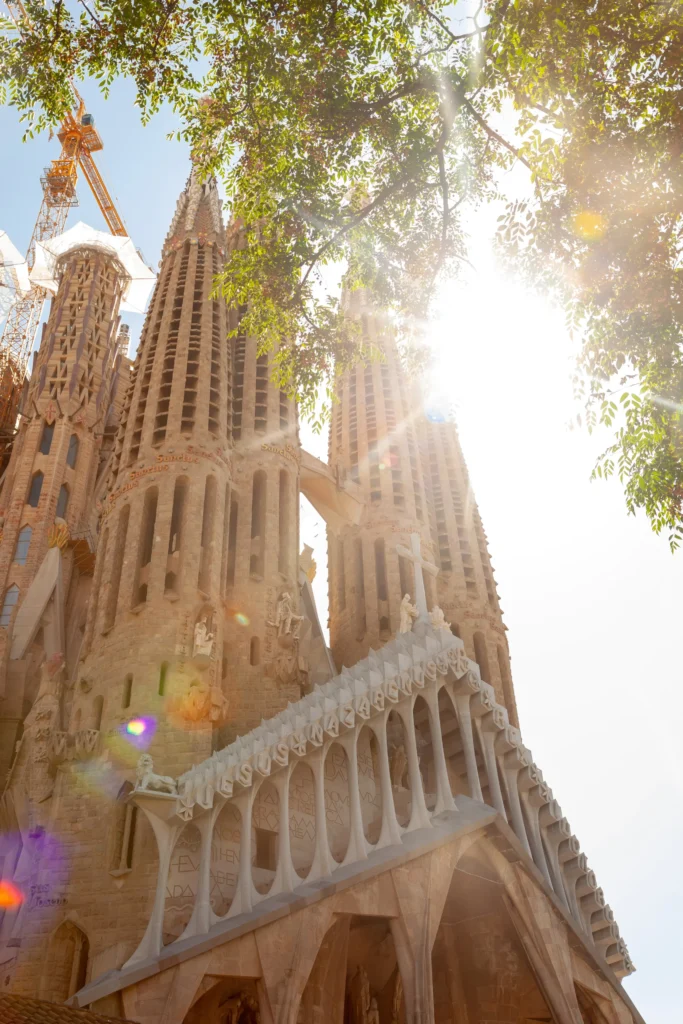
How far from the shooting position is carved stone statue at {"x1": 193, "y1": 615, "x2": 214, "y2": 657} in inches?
852

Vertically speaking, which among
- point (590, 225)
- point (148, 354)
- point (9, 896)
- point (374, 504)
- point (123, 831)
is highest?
point (374, 504)

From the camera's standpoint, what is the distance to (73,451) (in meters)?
34.3

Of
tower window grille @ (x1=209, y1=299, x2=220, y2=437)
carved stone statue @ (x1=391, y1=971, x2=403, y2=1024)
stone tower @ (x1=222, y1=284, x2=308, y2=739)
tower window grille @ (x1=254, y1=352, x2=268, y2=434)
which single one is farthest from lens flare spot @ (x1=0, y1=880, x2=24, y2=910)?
tower window grille @ (x1=254, y1=352, x2=268, y2=434)

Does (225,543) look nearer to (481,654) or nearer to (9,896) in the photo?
(9,896)

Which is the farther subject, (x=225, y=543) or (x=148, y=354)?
(x=148, y=354)

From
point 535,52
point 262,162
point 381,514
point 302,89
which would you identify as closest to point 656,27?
point 535,52

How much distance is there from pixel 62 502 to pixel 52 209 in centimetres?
2651

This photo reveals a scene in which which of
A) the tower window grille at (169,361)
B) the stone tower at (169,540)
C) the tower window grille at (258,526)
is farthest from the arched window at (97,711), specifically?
the tower window grille at (169,361)

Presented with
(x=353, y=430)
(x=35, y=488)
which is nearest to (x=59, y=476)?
(x=35, y=488)

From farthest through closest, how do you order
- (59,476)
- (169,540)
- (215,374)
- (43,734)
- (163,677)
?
(59,476)
(215,374)
(169,540)
(163,677)
(43,734)

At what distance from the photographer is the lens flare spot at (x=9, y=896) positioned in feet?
61.6

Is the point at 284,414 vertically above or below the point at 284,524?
above

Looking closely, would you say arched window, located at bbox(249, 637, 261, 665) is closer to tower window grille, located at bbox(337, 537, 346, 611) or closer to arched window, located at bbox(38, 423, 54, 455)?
tower window grille, located at bbox(337, 537, 346, 611)

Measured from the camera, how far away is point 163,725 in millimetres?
20172
